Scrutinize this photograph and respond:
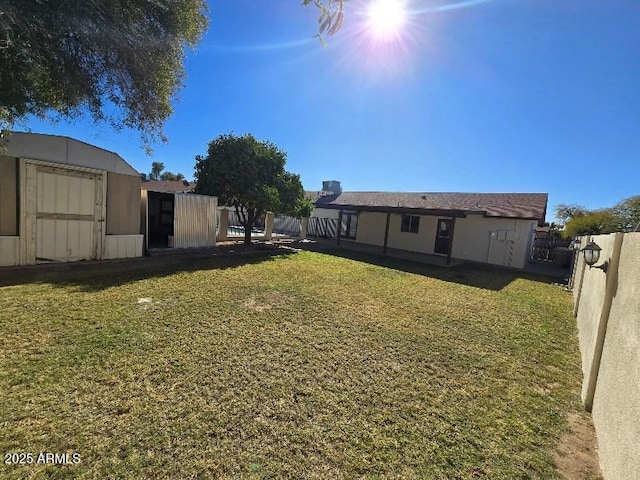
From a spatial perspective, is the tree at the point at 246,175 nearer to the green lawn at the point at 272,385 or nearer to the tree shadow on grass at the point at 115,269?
the tree shadow on grass at the point at 115,269

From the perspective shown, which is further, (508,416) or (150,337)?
(150,337)

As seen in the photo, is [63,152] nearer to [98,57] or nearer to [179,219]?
[98,57]

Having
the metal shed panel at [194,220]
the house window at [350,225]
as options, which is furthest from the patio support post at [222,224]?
the house window at [350,225]

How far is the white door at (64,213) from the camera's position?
269 inches

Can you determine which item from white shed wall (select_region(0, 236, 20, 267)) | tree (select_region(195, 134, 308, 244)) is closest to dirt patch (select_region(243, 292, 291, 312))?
white shed wall (select_region(0, 236, 20, 267))

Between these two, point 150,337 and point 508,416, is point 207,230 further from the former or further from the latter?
point 508,416

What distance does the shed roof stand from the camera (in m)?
6.48

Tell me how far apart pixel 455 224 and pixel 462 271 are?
444 centimetres

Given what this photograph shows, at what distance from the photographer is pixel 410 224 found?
662 inches

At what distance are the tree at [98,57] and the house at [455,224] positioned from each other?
10.5 metres

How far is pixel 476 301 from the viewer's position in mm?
7410

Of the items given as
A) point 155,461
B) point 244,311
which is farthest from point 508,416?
point 244,311

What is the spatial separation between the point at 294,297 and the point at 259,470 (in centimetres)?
437

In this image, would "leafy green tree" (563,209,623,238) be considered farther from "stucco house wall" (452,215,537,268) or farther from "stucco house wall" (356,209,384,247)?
"stucco house wall" (356,209,384,247)
